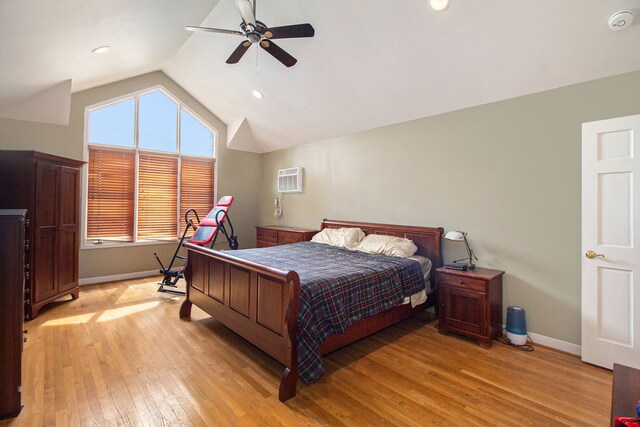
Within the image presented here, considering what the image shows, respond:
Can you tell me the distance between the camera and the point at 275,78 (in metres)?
4.47

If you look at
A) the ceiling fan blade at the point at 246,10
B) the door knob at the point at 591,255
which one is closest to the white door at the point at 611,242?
the door knob at the point at 591,255

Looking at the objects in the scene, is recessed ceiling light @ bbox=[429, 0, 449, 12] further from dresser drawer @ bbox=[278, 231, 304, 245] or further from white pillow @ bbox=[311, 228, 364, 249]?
dresser drawer @ bbox=[278, 231, 304, 245]

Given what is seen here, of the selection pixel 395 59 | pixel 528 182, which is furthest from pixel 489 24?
pixel 528 182

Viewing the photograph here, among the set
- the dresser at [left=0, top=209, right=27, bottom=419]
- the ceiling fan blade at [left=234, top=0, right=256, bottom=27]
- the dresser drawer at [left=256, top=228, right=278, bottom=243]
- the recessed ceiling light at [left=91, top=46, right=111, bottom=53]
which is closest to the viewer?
the dresser at [left=0, top=209, right=27, bottom=419]

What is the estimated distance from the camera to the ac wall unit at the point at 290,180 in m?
5.87

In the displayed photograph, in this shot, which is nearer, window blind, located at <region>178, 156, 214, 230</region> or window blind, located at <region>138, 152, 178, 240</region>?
window blind, located at <region>138, 152, 178, 240</region>

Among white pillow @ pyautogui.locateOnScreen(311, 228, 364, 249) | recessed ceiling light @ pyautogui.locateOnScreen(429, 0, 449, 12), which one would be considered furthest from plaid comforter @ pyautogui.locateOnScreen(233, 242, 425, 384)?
recessed ceiling light @ pyautogui.locateOnScreen(429, 0, 449, 12)

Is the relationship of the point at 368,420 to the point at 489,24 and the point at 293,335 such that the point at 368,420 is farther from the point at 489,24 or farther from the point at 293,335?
the point at 489,24

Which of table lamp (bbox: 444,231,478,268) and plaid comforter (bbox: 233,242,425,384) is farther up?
table lamp (bbox: 444,231,478,268)

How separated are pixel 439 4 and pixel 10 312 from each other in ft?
13.0

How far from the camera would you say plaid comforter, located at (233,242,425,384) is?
7.48ft

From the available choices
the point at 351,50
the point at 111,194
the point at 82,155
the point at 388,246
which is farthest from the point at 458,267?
the point at 82,155

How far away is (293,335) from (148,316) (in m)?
2.39

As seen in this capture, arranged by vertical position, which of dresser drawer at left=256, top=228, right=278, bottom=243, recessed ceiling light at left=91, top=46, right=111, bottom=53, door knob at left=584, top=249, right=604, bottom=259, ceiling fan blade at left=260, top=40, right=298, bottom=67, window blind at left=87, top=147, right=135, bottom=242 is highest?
recessed ceiling light at left=91, top=46, right=111, bottom=53
